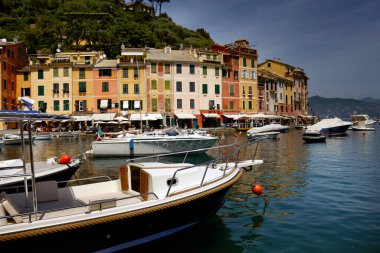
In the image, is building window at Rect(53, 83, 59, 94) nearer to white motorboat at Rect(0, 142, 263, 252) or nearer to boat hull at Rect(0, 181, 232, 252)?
white motorboat at Rect(0, 142, 263, 252)

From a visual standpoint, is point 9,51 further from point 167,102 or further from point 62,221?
point 62,221

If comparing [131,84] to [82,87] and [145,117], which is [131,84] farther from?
[82,87]

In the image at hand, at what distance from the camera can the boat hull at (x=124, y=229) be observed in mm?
5824

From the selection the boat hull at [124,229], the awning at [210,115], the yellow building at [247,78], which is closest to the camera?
the boat hull at [124,229]

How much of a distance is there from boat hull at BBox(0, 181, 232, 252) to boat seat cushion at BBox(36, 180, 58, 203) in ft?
6.76

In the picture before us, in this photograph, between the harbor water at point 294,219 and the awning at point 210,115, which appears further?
the awning at point 210,115

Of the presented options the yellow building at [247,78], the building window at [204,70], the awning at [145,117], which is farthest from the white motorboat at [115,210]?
the yellow building at [247,78]

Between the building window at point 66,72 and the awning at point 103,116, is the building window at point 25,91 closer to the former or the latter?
the building window at point 66,72

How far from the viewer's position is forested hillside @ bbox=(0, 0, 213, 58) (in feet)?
216

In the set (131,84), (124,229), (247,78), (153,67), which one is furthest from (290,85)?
(124,229)

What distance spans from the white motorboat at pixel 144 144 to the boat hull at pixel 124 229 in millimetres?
15276

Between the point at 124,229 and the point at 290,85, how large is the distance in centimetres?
7449

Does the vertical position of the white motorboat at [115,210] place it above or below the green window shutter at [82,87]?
below

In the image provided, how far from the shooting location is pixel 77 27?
69125mm
